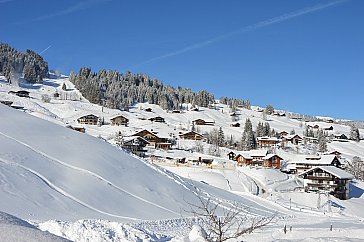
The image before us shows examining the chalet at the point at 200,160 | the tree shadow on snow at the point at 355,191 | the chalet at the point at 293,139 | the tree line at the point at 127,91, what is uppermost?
the tree line at the point at 127,91

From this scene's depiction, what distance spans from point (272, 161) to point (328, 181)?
646 inches

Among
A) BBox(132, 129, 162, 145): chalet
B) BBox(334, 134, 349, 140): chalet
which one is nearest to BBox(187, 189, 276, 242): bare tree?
BBox(132, 129, 162, 145): chalet

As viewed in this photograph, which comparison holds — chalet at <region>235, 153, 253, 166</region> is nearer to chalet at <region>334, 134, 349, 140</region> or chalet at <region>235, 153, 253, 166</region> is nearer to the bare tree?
the bare tree

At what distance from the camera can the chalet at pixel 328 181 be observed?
58344 mm

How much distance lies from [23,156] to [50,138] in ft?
18.0

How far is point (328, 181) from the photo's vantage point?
5969cm

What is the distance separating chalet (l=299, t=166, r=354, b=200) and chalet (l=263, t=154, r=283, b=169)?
1318 centimetres

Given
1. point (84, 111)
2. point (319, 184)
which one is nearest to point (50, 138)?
point (319, 184)

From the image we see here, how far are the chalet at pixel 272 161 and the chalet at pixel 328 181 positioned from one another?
13.2m

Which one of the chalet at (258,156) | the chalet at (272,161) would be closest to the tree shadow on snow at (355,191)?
the chalet at (272,161)

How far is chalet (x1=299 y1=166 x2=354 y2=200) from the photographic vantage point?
58344 mm

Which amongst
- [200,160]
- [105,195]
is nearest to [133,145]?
[200,160]

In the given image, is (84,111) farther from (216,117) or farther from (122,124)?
(216,117)

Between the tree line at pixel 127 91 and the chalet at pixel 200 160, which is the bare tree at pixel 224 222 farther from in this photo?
the tree line at pixel 127 91
